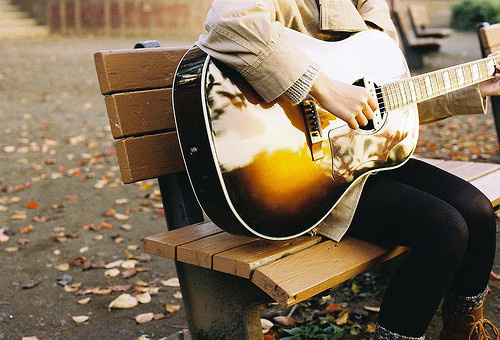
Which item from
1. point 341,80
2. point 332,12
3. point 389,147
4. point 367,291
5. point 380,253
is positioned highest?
point 332,12

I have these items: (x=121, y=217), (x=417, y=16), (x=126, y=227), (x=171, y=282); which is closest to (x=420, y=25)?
(x=417, y=16)

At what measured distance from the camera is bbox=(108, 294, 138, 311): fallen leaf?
9.77ft

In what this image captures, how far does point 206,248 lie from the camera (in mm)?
1964

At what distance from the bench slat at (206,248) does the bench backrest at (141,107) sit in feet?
1.27

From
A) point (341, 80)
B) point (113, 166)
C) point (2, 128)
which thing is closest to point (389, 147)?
point (341, 80)

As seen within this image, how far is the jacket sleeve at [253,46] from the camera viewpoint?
178 centimetres

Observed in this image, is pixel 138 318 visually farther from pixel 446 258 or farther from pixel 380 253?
pixel 446 258

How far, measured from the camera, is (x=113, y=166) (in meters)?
5.46

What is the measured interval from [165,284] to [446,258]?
1758mm

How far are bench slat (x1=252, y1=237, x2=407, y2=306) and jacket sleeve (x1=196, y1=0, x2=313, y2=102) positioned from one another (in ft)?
1.69

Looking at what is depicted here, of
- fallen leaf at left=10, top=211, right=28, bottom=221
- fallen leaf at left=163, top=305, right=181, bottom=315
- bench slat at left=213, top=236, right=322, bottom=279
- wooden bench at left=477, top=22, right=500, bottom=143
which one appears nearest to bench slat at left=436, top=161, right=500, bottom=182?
wooden bench at left=477, top=22, right=500, bottom=143

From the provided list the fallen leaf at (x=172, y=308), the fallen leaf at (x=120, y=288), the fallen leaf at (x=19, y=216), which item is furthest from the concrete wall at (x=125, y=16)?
the fallen leaf at (x=172, y=308)

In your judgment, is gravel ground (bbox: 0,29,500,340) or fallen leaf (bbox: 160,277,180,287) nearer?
gravel ground (bbox: 0,29,500,340)

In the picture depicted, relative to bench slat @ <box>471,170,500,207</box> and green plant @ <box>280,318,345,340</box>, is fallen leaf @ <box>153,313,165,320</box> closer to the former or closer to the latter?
green plant @ <box>280,318,345,340</box>
